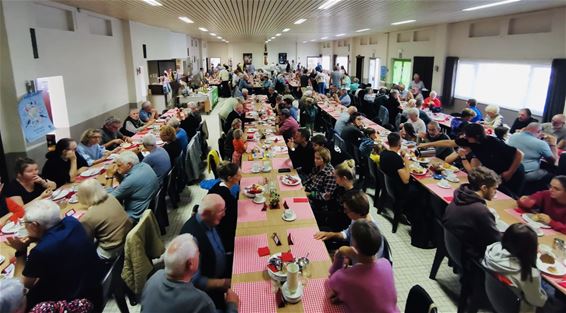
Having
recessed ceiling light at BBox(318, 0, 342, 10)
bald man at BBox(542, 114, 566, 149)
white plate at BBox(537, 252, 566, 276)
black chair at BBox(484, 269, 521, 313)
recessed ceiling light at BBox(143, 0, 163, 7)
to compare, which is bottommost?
black chair at BBox(484, 269, 521, 313)

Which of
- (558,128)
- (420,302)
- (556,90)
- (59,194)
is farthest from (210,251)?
(556,90)

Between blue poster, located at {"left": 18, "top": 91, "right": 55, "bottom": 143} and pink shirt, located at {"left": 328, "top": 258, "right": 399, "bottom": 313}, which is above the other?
blue poster, located at {"left": 18, "top": 91, "right": 55, "bottom": 143}

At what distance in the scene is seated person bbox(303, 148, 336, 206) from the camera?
388 centimetres

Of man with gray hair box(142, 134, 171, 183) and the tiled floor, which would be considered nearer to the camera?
the tiled floor

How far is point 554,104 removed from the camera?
7883 millimetres

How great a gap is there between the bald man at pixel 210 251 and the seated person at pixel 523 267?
6.64ft

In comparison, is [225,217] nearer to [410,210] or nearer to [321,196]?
[321,196]

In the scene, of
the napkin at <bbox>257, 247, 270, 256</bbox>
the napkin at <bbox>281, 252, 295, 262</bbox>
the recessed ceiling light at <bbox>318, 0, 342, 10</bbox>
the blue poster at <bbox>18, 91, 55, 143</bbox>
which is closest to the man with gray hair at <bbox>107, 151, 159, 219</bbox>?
the napkin at <bbox>257, 247, 270, 256</bbox>

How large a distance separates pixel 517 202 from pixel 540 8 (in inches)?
264

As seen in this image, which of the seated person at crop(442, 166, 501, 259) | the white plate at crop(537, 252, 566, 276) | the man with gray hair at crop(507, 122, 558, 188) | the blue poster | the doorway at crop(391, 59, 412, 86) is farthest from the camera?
the doorway at crop(391, 59, 412, 86)

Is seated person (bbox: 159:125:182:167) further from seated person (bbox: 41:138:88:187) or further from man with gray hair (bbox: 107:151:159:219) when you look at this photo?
man with gray hair (bbox: 107:151:159:219)

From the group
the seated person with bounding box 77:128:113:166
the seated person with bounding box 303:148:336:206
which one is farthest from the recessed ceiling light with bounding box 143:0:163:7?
the seated person with bounding box 303:148:336:206

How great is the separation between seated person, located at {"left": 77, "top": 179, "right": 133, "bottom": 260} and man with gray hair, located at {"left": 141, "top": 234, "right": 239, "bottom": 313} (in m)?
1.28

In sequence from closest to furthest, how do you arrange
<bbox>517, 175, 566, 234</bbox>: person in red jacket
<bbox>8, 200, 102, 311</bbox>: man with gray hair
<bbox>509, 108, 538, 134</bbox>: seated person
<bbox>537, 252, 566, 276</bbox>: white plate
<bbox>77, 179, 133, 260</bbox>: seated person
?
<bbox>8, 200, 102, 311</bbox>: man with gray hair < <bbox>537, 252, 566, 276</bbox>: white plate < <bbox>77, 179, 133, 260</bbox>: seated person < <bbox>517, 175, 566, 234</bbox>: person in red jacket < <bbox>509, 108, 538, 134</bbox>: seated person
